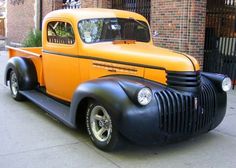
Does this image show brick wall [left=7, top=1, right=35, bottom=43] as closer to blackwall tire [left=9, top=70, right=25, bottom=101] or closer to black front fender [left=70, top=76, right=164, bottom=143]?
blackwall tire [left=9, top=70, right=25, bottom=101]

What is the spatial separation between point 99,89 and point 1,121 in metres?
2.29

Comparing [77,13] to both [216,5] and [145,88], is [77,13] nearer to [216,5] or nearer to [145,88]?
[145,88]

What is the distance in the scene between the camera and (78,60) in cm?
578

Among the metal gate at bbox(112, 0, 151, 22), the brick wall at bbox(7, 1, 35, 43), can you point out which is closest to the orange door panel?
the metal gate at bbox(112, 0, 151, 22)

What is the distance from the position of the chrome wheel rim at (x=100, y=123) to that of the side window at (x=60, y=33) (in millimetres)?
1499

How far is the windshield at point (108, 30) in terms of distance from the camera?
19.1 ft

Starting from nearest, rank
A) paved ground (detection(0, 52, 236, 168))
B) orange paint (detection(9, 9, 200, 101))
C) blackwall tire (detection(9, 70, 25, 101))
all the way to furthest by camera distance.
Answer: paved ground (detection(0, 52, 236, 168))
orange paint (detection(9, 9, 200, 101))
blackwall tire (detection(9, 70, 25, 101))

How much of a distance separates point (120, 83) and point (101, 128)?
0.70m

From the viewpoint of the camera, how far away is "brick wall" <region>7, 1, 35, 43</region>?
63.6 ft

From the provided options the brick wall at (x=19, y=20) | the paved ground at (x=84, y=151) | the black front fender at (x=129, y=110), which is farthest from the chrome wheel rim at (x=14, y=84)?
the brick wall at (x=19, y=20)

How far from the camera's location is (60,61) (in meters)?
6.23

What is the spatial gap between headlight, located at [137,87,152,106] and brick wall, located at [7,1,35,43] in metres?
15.5

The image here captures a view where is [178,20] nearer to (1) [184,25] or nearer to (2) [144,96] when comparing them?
(1) [184,25]

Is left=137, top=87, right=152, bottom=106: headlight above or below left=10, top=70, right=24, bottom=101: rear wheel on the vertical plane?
above
